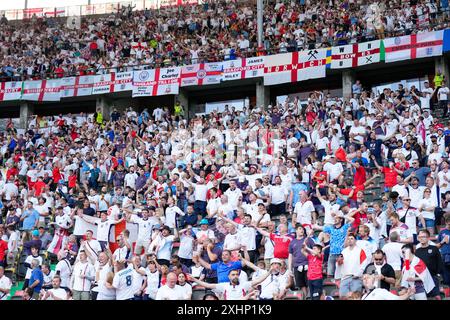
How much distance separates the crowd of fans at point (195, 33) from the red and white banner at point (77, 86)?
503 mm

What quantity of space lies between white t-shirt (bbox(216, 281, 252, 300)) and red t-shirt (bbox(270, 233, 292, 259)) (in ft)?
4.50

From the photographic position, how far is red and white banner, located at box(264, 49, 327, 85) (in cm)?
2605

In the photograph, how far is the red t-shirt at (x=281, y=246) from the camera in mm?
12727

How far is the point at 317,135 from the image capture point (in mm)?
18688

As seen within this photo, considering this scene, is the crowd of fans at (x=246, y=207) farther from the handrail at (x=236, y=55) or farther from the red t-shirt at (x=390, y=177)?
the handrail at (x=236, y=55)

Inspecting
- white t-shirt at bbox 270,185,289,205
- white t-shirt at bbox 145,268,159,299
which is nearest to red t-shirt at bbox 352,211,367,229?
white t-shirt at bbox 270,185,289,205

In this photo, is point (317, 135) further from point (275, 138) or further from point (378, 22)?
point (378, 22)

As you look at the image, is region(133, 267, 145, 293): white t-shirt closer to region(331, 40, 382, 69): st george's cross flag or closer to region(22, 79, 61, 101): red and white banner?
region(331, 40, 382, 69): st george's cross flag

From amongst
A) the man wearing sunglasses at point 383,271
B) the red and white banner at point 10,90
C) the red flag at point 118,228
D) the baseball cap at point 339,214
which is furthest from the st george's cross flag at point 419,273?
the red and white banner at point 10,90

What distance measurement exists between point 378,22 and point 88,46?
13346 mm

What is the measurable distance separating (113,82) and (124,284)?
18125 millimetres

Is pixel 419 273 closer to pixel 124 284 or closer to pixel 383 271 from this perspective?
pixel 383 271

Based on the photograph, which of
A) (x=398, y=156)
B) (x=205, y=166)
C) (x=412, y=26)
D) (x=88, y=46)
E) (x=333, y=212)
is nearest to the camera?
(x=333, y=212)

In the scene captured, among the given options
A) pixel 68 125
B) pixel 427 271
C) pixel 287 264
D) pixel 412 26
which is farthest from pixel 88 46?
pixel 427 271
